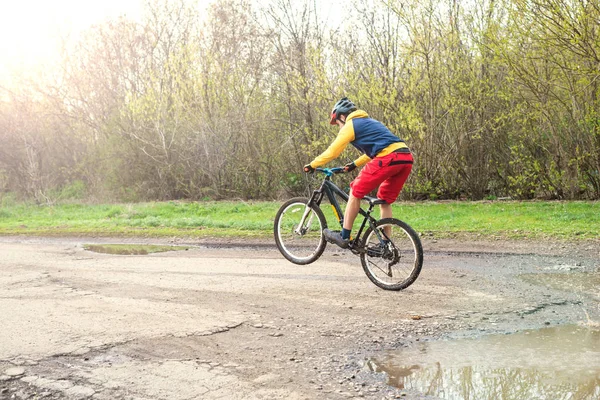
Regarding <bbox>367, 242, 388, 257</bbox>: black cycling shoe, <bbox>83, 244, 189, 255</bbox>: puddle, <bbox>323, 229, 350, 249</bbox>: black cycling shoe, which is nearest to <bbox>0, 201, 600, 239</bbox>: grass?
<bbox>83, 244, 189, 255</bbox>: puddle

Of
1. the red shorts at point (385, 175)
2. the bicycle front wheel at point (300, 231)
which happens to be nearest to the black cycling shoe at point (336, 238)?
the bicycle front wheel at point (300, 231)

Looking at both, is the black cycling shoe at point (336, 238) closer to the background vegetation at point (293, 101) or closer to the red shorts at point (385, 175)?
the red shorts at point (385, 175)

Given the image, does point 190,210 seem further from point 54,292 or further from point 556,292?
point 556,292

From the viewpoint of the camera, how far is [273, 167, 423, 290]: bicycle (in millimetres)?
7363

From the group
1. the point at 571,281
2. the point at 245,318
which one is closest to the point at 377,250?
the point at 245,318

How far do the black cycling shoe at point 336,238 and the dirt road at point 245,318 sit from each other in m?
0.52

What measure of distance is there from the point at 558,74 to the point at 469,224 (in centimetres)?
508

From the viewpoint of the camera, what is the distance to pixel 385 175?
7.35m

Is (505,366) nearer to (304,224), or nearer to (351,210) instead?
(351,210)

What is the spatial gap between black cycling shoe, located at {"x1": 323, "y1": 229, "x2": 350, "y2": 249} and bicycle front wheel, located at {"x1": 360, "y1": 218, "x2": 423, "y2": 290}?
0.25 m

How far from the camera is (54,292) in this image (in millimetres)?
7750

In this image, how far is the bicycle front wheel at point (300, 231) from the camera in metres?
8.62

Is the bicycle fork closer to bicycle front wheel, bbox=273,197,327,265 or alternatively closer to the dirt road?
bicycle front wheel, bbox=273,197,327,265

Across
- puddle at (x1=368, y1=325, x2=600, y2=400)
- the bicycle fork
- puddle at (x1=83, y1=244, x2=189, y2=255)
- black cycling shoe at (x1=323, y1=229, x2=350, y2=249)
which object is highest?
the bicycle fork
